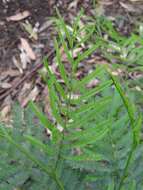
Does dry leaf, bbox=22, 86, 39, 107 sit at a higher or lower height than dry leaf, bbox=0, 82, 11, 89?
lower

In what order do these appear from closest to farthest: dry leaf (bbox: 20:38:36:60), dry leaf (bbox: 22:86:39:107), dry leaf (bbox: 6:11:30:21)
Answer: dry leaf (bbox: 22:86:39:107) < dry leaf (bbox: 20:38:36:60) < dry leaf (bbox: 6:11:30:21)

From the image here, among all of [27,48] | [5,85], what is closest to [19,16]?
[27,48]

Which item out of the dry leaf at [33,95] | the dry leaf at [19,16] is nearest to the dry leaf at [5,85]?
the dry leaf at [33,95]

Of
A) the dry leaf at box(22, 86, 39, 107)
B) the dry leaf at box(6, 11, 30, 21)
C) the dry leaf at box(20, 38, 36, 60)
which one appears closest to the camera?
the dry leaf at box(22, 86, 39, 107)

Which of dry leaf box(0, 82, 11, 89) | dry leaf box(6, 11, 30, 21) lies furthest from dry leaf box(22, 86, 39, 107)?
dry leaf box(6, 11, 30, 21)

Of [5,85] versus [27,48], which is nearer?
[5,85]

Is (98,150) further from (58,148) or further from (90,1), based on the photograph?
(90,1)

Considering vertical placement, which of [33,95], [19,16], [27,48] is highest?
[19,16]

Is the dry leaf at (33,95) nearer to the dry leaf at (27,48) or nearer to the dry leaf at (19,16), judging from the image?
the dry leaf at (27,48)

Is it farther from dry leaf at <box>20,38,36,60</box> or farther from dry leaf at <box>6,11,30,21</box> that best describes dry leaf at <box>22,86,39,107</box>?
dry leaf at <box>6,11,30,21</box>

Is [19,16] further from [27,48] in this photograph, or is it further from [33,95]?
[33,95]
